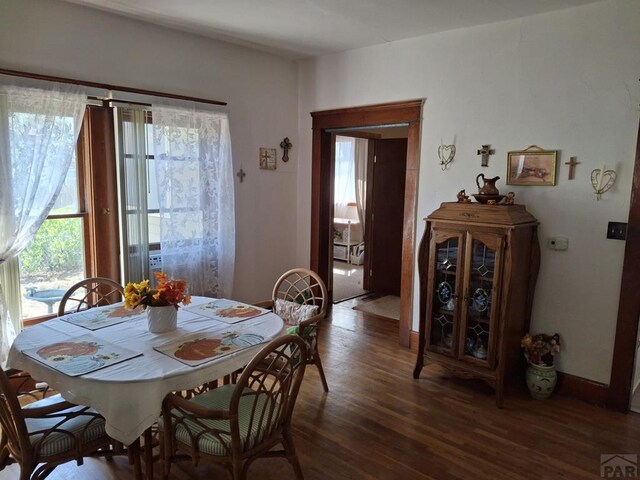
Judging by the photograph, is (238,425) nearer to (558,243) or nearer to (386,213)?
(558,243)

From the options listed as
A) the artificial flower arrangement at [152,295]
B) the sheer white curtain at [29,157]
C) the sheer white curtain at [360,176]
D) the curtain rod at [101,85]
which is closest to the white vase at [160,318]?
the artificial flower arrangement at [152,295]

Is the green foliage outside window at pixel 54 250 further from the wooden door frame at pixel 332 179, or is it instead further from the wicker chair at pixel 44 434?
the wooden door frame at pixel 332 179

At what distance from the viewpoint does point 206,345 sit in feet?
6.74

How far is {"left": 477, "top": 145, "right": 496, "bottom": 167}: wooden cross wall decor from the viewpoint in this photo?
11.0 feet

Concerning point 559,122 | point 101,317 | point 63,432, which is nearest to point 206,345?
point 63,432

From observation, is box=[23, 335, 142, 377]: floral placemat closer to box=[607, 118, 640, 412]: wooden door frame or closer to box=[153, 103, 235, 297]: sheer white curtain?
box=[153, 103, 235, 297]: sheer white curtain

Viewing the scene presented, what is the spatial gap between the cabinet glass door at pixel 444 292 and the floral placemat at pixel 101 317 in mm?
2007

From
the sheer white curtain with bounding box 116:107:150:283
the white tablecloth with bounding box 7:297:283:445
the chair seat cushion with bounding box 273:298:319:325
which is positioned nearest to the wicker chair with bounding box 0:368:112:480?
the white tablecloth with bounding box 7:297:283:445

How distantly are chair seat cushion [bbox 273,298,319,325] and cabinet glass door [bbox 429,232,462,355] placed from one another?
2.95 feet

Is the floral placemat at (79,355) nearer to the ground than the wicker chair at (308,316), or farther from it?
farther from it

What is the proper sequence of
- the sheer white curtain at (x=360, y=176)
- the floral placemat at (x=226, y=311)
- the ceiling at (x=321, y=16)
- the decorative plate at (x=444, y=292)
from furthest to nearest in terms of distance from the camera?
the sheer white curtain at (x=360, y=176), the decorative plate at (x=444, y=292), the ceiling at (x=321, y=16), the floral placemat at (x=226, y=311)

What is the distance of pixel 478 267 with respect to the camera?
301cm

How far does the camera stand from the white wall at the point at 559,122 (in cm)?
282

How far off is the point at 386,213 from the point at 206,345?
365 centimetres
